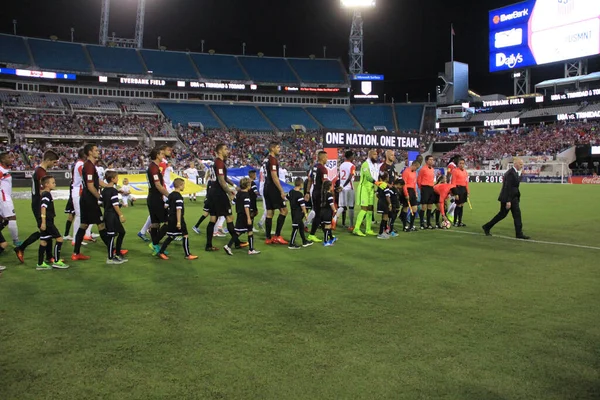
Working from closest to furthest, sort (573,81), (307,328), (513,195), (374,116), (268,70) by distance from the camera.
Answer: (307,328) → (513,195) → (573,81) → (268,70) → (374,116)

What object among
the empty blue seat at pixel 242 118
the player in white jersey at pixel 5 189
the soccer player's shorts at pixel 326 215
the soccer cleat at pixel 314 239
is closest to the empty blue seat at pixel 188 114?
the empty blue seat at pixel 242 118

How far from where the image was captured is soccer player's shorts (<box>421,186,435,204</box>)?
12.8 m

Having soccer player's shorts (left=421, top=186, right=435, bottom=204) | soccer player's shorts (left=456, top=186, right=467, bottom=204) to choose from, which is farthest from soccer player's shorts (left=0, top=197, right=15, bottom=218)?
soccer player's shorts (left=456, top=186, right=467, bottom=204)

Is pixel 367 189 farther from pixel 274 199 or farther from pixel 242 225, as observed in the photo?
pixel 242 225

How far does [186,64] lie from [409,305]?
6974 cm

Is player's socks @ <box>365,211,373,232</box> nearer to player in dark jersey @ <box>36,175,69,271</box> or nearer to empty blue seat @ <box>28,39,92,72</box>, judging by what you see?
player in dark jersey @ <box>36,175,69,271</box>

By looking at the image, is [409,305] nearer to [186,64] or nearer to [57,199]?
[57,199]

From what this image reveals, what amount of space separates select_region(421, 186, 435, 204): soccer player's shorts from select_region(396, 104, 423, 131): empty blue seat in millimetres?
61708

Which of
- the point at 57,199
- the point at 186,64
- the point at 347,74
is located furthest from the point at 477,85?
the point at 57,199

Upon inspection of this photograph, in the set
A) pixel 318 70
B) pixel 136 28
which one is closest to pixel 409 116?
pixel 318 70

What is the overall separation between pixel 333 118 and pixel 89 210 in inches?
2558

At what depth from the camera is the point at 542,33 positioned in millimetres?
50969

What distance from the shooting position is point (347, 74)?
77.1 m

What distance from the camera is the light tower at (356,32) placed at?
5912cm
